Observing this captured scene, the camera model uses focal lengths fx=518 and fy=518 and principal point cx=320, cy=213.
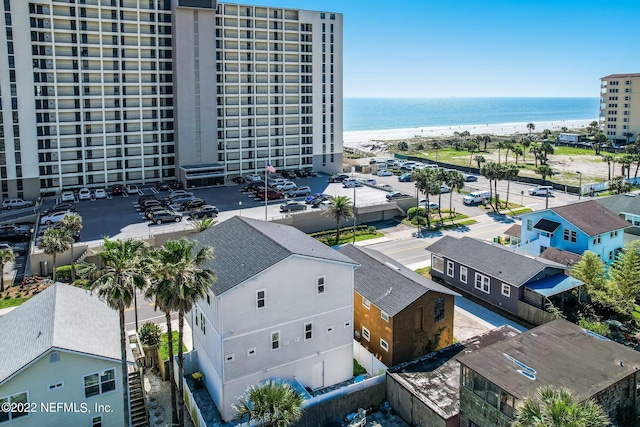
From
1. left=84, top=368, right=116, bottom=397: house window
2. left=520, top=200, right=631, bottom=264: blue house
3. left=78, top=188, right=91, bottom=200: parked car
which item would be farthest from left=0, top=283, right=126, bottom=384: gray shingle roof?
left=78, top=188, right=91, bottom=200: parked car

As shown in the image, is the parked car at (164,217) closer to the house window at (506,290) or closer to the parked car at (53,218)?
the parked car at (53,218)

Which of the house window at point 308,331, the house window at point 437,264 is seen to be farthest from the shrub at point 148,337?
the house window at point 437,264

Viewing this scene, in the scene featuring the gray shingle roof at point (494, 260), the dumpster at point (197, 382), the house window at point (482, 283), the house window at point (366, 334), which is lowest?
the dumpster at point (197, 382)

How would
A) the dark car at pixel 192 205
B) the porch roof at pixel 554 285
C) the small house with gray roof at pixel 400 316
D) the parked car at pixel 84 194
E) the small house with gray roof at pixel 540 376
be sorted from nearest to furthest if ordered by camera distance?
the small house with gray roof at pixel 540 376, the small house with gray roof at pixel 400 316, the porch roof at pixel 554 285, the dark car at pixel 192 205, the parked car at pixel 84 194

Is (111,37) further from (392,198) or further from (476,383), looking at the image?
(476,383)

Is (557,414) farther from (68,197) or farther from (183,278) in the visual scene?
(68,197)

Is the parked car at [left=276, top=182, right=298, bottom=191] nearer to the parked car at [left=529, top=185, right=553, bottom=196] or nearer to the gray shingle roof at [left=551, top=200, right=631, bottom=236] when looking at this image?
the parked car at [left=529, top=185, right=553, bottom=196]
